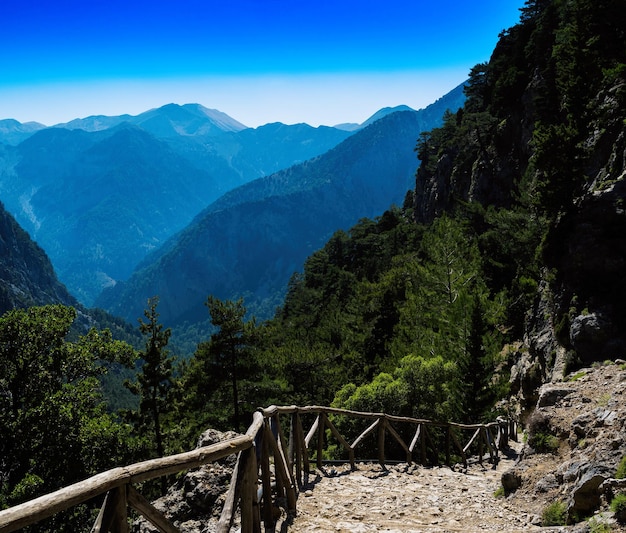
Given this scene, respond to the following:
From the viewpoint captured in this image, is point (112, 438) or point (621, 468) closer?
point (621, 468)

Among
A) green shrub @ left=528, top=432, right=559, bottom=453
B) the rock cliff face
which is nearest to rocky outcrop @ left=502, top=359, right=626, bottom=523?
green shrub @ left=528, top=432, right=559, bottom=453

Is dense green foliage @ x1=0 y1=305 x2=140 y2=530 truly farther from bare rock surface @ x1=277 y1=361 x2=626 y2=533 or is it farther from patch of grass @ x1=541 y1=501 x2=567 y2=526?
patch of grass @ x1=541 y1=501 x2=567 y2=526

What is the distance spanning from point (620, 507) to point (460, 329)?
85.0 ft

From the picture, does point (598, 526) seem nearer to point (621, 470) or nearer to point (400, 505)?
point (621, 470)

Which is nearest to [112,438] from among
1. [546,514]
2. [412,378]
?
[412,378]

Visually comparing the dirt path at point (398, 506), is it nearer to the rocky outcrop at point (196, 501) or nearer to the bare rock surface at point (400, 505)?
the bare rock surface at point (400, 505)

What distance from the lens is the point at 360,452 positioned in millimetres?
20469

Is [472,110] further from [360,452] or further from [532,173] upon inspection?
[360,452]

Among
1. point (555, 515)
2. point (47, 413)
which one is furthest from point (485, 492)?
point (47, 413)

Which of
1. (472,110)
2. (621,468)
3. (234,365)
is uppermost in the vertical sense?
(472,110)

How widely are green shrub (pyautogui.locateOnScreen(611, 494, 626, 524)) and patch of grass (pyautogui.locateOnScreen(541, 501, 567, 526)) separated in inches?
52.5

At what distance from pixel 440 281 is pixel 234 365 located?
17.3 meters

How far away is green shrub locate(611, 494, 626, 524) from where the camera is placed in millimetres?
5284

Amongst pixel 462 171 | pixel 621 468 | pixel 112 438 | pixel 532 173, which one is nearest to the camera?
pixel 621 468
